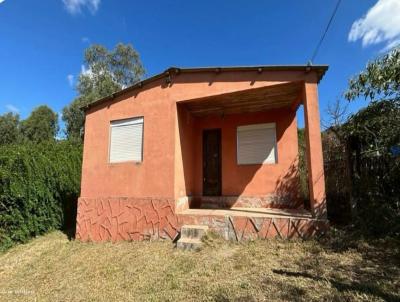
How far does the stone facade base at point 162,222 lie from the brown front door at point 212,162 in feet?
5.97

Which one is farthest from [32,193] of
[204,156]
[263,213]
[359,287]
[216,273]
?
[359,287]

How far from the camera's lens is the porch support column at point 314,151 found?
5.35 m

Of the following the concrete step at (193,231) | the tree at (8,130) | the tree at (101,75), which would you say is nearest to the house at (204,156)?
the concrete step at (193,231)

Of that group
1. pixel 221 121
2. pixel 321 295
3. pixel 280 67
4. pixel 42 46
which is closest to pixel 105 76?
pixel 42 46

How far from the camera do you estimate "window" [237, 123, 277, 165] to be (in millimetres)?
7887

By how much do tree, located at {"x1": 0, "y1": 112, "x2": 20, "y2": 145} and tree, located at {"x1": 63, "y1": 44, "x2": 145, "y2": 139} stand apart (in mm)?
8854

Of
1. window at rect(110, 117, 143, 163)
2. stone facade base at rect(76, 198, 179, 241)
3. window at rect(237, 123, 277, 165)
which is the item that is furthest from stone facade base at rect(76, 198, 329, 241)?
window at rect(237, 123, 277, 165)

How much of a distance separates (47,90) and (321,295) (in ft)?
83.2

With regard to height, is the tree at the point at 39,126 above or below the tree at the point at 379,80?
above

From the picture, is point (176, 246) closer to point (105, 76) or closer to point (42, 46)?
point (42, 46)

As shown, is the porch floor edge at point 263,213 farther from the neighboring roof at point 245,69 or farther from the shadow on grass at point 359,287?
the neighboring roof at point 245,69

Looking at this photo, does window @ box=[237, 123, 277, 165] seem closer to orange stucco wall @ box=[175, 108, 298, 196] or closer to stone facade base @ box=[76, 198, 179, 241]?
orange stucco wall @ box=[175, 108, 298, 196]

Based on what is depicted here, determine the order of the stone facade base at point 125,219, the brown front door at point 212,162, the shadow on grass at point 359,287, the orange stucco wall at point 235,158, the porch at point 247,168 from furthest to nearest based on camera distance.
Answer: the brown front door at point 212,162, the orange stucco wall at point 235,158, the stone facade base at point 125,219, the porch at point 247,168, the shadow on grass at point 359,287

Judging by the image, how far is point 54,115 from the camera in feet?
90.9
